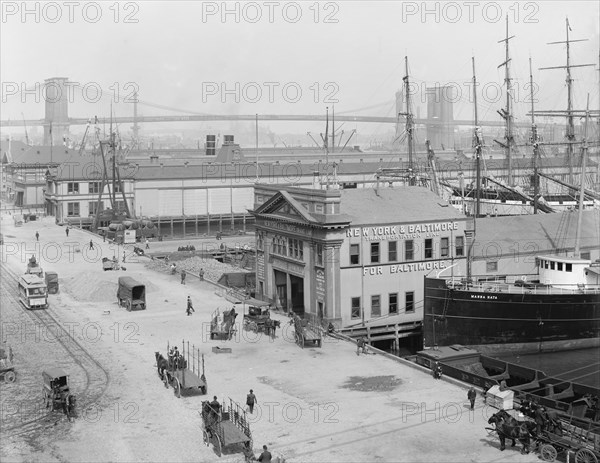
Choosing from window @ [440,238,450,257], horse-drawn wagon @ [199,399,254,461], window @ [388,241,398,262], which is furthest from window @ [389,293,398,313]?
horse-drawn wagon @ [199,399,254,461]

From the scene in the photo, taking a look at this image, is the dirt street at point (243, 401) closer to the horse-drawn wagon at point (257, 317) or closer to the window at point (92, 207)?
the horse-drawn wagon at point (257, 317)

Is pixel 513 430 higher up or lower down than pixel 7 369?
lower down

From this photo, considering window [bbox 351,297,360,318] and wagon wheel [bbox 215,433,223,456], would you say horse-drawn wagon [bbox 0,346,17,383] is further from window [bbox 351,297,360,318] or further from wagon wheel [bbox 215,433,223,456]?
window [bbox 351,297,360,318]

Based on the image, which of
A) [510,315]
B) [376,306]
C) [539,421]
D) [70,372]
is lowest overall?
[70,372]

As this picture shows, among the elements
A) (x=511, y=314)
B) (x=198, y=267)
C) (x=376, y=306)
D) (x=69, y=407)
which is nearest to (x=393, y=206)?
(x=376, y=306)

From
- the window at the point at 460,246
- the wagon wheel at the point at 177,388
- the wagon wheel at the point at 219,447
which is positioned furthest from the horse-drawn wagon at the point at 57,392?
the window at the point at 460,246

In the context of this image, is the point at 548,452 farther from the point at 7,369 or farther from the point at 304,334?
the point at 7,369

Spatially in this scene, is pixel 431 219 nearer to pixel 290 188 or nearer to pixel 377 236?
pixel 377 236
